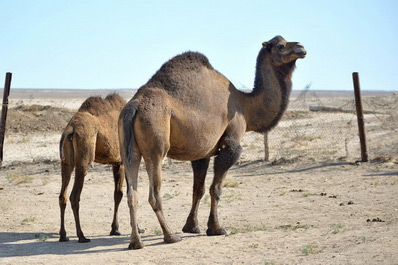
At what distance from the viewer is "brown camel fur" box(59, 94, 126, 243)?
8.62 metres

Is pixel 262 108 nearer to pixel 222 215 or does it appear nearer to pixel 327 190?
pixel 222 215

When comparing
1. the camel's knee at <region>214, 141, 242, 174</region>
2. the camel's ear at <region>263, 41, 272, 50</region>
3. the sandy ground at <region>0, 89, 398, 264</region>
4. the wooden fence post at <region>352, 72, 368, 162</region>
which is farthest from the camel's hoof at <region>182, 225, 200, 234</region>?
the wooden fence post at <region>352, 72, 368, 162</region>

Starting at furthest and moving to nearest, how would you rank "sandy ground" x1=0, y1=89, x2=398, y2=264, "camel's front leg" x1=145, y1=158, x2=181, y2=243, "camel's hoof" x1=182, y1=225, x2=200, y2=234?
"camel's hoof" x1=182, y1=225, x2=200, y2=234
"camel's front leg" x1=145, y1=158, x2=181, y2=243
"sandy ground" x1=0, y1=89, x2=398, y2=264

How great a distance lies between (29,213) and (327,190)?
6.13 m

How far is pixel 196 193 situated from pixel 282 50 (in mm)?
2818

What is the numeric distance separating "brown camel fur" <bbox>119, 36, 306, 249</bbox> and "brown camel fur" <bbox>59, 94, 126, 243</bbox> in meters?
1.03

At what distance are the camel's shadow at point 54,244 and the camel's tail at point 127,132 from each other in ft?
4.35

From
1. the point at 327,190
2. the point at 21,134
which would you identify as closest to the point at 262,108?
the point at 327,190

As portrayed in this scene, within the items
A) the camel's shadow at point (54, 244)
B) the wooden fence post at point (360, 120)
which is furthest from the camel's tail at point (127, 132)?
the wooden fence post at point (360, 120)

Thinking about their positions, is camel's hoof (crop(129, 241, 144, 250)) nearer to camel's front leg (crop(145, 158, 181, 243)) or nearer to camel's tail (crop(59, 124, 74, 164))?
camel's front leg (crop(145, 158, 181, 243))

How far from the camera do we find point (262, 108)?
9.61 m

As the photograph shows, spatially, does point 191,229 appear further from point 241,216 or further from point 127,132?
point 127,132

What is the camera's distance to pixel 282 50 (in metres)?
9.61

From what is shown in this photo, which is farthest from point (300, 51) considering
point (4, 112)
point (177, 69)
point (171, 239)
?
point (4, 112)
